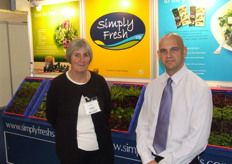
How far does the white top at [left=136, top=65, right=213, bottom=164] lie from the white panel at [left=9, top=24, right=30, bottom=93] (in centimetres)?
667

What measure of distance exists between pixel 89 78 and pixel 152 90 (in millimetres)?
607

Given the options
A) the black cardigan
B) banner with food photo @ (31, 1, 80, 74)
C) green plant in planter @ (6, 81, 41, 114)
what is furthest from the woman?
banner with food photo @ (31, 1, 80, 74)

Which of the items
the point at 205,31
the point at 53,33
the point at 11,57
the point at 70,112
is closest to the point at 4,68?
the point at 11,57

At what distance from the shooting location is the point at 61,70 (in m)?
4.20

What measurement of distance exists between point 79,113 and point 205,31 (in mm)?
1777

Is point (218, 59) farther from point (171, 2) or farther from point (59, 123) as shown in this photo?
point (59, 123)

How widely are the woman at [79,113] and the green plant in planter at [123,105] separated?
0.70 meters

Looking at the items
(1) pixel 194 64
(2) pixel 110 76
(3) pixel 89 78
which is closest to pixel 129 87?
Result: (2) pixel 110 76

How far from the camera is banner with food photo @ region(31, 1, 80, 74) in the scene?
3.99 meters

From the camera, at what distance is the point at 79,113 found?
2131mm

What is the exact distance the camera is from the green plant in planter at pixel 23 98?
3.78 metres

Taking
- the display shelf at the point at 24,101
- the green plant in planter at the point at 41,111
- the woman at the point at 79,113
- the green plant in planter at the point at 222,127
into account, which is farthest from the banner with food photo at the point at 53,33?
the green plant in planter at the point at 222,127

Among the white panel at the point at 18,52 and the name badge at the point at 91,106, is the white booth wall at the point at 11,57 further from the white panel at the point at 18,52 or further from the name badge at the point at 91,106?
the name badge at the point at 91,106

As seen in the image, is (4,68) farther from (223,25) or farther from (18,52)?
(223,25)
